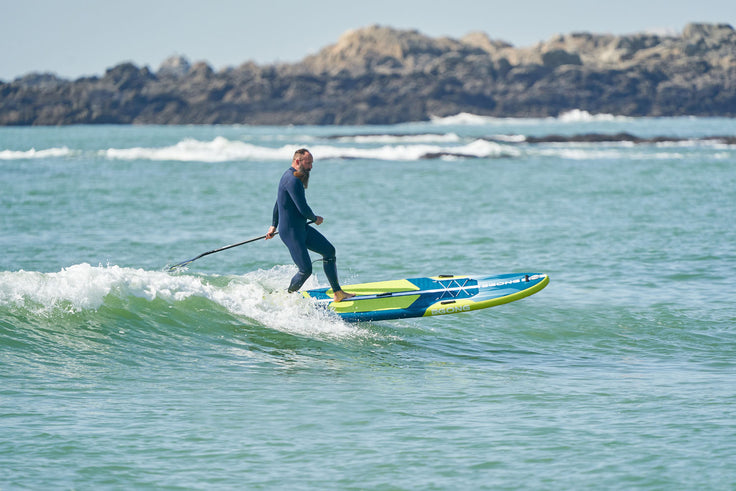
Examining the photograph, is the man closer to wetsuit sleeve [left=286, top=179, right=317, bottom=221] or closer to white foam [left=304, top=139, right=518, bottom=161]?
wetsuit sleeve [left=286, top=179, right=317, bottom=221]

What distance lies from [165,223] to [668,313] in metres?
17.3

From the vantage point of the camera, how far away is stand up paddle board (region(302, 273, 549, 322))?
39.7 feet

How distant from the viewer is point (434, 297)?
12180 mm

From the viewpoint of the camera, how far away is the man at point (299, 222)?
445 inches

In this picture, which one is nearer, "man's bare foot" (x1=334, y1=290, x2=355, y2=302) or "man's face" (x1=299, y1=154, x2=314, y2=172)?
"man's face" (x1=299, y1=154, x2=314, y2=172)

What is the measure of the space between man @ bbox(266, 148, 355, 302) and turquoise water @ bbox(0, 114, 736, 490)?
0.72 m

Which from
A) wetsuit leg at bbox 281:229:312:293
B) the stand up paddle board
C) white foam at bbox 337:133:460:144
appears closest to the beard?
wetsuit leg at bbox 281:229:312:293

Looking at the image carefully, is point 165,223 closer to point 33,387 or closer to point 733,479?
point 33,387

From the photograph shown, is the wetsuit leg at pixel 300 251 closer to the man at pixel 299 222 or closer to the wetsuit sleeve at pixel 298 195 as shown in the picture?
the man at pixel 299 222

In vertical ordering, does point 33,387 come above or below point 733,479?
above

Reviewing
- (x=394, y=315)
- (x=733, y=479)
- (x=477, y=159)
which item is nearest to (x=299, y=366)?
(x=394, y=315)

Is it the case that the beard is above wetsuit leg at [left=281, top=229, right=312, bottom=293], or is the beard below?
above

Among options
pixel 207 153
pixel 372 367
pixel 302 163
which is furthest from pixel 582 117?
pixel 372 367

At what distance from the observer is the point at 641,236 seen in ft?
74.9
